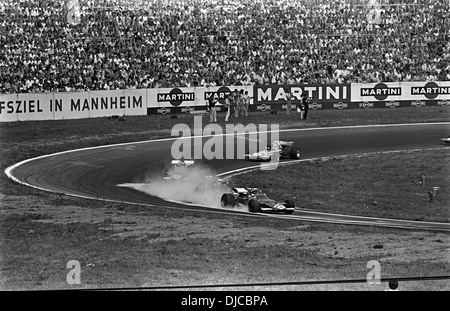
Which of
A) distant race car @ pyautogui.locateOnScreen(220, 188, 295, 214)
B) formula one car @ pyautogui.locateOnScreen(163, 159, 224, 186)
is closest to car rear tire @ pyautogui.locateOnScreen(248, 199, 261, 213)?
distant race car @ pyautogui.locateOnScreen(220, 188, 295, 214)

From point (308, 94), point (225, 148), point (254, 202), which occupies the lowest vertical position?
point (225, 148)

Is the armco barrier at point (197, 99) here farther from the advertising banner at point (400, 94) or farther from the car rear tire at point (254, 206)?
the car rear tire at point (254, 206)

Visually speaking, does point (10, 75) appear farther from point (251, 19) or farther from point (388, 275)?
point (388, 275)

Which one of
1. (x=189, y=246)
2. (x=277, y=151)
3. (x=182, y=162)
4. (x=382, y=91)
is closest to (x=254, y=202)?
(x=189, y=246)

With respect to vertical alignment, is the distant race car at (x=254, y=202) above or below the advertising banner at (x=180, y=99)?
below

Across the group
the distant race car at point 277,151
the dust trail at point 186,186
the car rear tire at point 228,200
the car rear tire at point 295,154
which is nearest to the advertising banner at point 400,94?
the car rear tire at point 295,154

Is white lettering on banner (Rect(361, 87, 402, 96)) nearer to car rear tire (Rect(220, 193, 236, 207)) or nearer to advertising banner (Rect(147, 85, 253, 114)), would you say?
advertising banner (Rect(147, 85, 253, 114))

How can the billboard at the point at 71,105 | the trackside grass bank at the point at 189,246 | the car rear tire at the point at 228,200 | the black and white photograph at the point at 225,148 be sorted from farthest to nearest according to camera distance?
the billboard at the point at 71,105, the car rear tire at the point at 228,200, the black and white photograph at the point at 225,148, the trackside grass bank at the point at 189,246

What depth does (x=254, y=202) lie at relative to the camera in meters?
21.8

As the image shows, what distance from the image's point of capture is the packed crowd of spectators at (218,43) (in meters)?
38.2

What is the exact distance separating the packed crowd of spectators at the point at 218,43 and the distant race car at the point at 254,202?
709 inches

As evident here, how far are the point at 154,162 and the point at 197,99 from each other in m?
13.6

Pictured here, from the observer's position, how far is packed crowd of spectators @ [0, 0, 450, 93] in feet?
125

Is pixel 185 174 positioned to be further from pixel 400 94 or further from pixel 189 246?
pixel 400 94
